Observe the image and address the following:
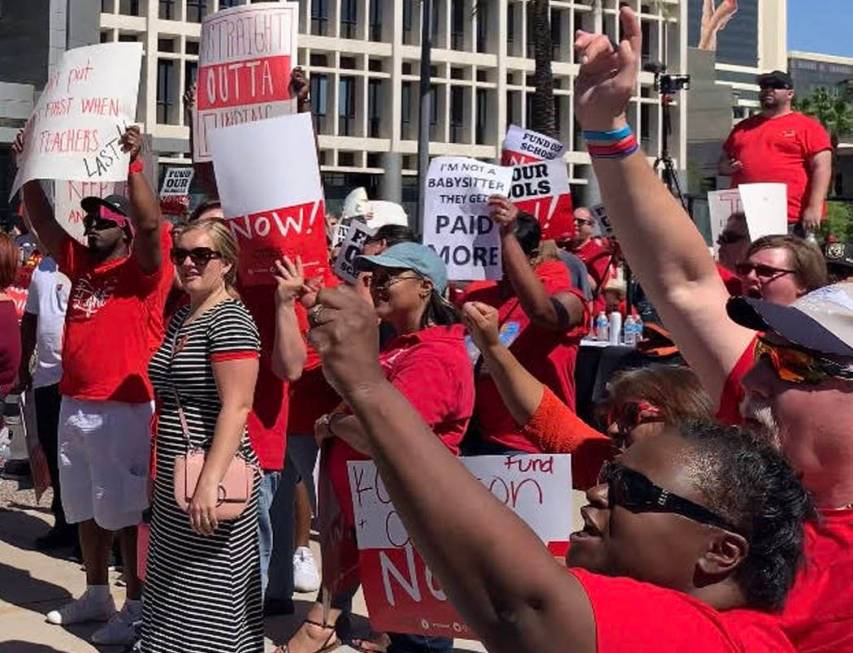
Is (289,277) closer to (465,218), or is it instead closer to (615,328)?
(465,218)

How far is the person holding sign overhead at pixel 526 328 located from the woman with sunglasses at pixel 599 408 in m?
1.20

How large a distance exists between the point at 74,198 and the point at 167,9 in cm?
5119

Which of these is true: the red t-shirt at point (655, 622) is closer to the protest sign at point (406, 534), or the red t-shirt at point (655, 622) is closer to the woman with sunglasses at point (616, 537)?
the woman with sunglasses at point (616, 537)

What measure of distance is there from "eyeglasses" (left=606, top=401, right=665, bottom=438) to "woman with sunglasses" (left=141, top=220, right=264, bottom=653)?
5.85 ft

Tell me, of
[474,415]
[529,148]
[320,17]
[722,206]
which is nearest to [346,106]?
[320,17]

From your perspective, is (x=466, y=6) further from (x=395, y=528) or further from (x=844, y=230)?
(x=395, y=528)

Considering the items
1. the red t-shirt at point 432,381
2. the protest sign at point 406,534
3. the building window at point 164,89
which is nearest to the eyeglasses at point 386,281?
the red t-shirt at point 432,381

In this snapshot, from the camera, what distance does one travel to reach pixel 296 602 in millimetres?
6730

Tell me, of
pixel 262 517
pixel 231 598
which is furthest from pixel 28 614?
pixel 231 598

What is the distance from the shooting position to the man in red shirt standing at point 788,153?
7.47 meters

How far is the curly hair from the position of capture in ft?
6.69

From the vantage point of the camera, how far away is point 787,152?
7.53 meters

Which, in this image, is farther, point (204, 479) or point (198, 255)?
point (198, 255)

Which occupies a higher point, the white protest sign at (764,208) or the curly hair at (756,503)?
the white protest sign at (764,208)
